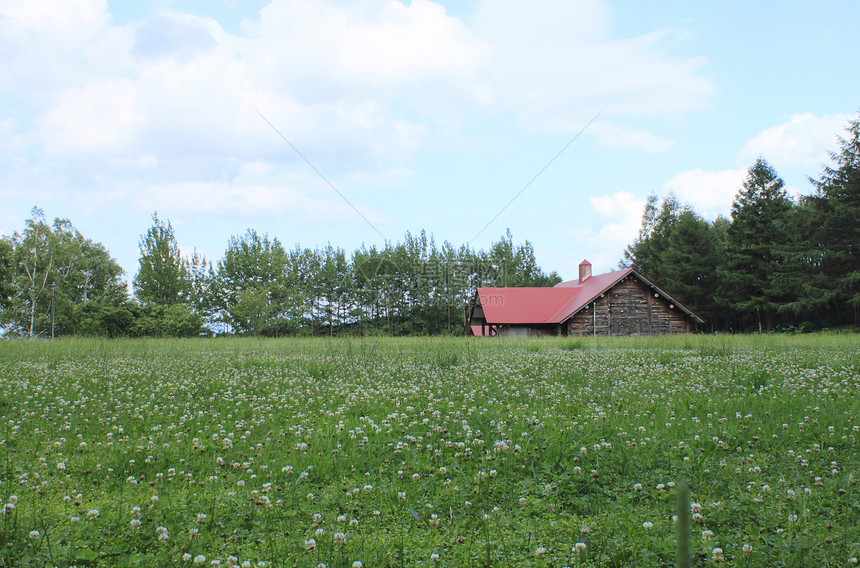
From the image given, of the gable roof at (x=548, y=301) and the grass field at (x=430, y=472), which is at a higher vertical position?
the gable roof at (x=548, y=301)

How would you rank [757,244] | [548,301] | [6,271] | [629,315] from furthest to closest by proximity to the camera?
[6,271]
[757,244]
[548,301]
[629,315]

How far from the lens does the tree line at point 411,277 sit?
44.2 metres

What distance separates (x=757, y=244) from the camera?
48.6 m

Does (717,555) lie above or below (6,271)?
below

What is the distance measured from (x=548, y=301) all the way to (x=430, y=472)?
4363 cm

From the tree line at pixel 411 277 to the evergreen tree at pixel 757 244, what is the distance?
13 cm

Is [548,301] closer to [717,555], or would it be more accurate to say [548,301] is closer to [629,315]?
[629,315]

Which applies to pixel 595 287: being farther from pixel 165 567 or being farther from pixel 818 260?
pixel 165 567

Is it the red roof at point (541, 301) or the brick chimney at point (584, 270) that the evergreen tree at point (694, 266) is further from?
the red roof at point (541, 301)

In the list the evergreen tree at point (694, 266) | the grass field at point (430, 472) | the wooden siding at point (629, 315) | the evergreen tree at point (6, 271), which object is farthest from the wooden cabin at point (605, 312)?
the evergreen tree at point (6, 271)

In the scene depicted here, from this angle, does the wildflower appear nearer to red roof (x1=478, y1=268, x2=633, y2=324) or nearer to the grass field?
the grass field

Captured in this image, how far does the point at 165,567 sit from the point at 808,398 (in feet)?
27.2

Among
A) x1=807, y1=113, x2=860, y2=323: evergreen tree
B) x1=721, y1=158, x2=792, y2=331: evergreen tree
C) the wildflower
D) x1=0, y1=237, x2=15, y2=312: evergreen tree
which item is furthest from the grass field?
x1=0, y1=237, x2=15, y2=312: evergreen tree

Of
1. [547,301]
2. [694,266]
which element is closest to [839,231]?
[694,266]
